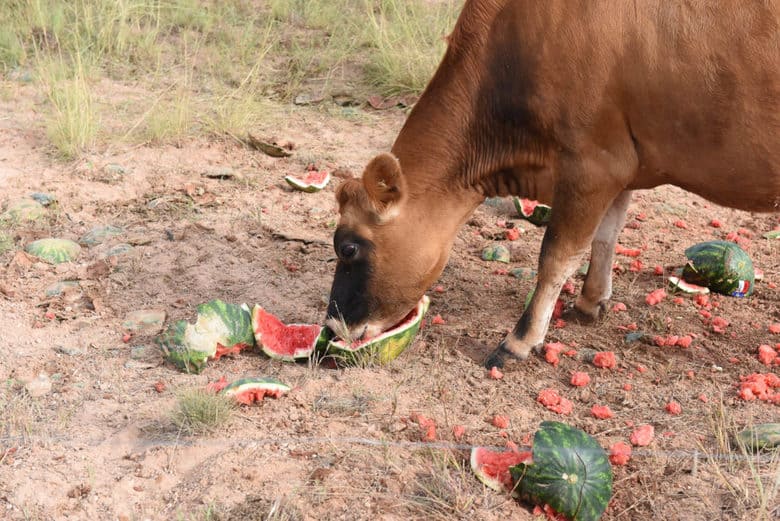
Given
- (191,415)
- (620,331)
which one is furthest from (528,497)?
(620,331)

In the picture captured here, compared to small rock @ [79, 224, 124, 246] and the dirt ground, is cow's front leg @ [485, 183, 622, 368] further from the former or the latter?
small rock @ [79, 224, 124, 246]

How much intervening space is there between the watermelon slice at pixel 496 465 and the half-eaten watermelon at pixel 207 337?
170 centimetres

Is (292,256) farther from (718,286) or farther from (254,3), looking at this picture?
(254,3)

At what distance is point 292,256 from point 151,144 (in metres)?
2.46

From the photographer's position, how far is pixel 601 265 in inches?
239

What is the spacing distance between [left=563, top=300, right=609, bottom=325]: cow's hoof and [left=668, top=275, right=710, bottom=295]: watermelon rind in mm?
640

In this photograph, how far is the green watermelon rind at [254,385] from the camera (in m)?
4.80

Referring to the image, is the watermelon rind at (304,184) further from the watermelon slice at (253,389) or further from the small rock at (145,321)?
the watermelon slice at (253,389)

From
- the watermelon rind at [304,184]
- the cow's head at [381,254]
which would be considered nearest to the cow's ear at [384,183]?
the cow's head at [381,254]

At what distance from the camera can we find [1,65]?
9.95m

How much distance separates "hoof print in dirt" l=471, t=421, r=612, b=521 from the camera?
3990 millimetres

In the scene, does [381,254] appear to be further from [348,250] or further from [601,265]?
[601,265]

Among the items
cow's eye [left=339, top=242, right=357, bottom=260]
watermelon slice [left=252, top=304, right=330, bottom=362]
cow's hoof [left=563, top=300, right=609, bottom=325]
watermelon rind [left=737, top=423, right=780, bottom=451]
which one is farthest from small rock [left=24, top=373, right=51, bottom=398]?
watermelon rind [left=737, top=423, right=780, bottom=451]

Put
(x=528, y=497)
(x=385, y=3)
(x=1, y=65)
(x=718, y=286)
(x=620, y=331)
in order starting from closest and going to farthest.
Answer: (x=528, y=497) → (x=620, y=331) → (x=718, y=286) → (x=1, y=65) → (x=385, y=3)
